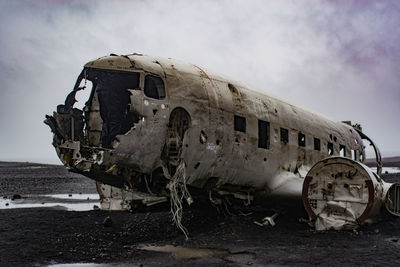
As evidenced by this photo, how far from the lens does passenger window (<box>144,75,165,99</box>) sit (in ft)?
28.2

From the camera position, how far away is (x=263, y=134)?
10789 millimetres

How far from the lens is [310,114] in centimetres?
1381

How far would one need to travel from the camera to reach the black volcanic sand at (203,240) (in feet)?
23.9

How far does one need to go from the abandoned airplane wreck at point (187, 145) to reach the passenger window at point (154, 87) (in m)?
0.02

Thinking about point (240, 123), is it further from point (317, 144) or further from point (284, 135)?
point (317, 144)

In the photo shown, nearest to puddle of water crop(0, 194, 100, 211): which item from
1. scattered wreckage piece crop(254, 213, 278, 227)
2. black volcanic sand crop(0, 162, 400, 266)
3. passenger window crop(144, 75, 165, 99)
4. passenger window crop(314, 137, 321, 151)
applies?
black volcanic sand crop(0, 162, 400, 266)

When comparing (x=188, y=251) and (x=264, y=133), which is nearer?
(x=188, y=251)

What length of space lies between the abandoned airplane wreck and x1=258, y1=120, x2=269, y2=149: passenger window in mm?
26

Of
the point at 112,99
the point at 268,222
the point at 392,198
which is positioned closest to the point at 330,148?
the point at 392,198

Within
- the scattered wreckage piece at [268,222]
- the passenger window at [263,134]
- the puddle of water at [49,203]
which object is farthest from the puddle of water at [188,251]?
the puddle of water at [49,203]

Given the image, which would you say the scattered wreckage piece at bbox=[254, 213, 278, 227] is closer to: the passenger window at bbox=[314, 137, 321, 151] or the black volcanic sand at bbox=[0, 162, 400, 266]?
the black volcanic sand at bbox=[0, 162, 400, 266]

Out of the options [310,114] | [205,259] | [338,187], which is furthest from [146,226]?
[310,114]

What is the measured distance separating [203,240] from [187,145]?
2142mm

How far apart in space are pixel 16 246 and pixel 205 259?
419 centimetres
